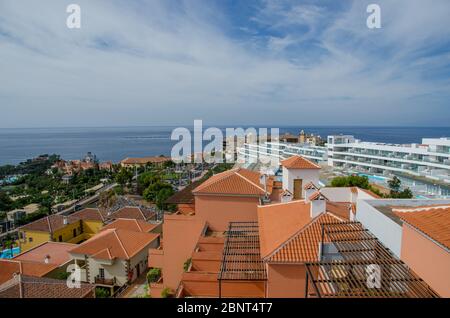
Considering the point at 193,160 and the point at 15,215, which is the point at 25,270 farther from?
the point at 193,160

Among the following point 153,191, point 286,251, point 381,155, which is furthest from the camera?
point 381,155

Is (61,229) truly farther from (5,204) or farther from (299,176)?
(5,204)

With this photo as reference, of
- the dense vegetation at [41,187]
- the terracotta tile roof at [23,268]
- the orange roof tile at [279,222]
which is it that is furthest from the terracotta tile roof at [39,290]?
the dense vegetation at [41,187]

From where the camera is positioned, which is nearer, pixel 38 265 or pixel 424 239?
pixel 424 239

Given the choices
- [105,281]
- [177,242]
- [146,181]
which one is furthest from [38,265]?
[146,181]
